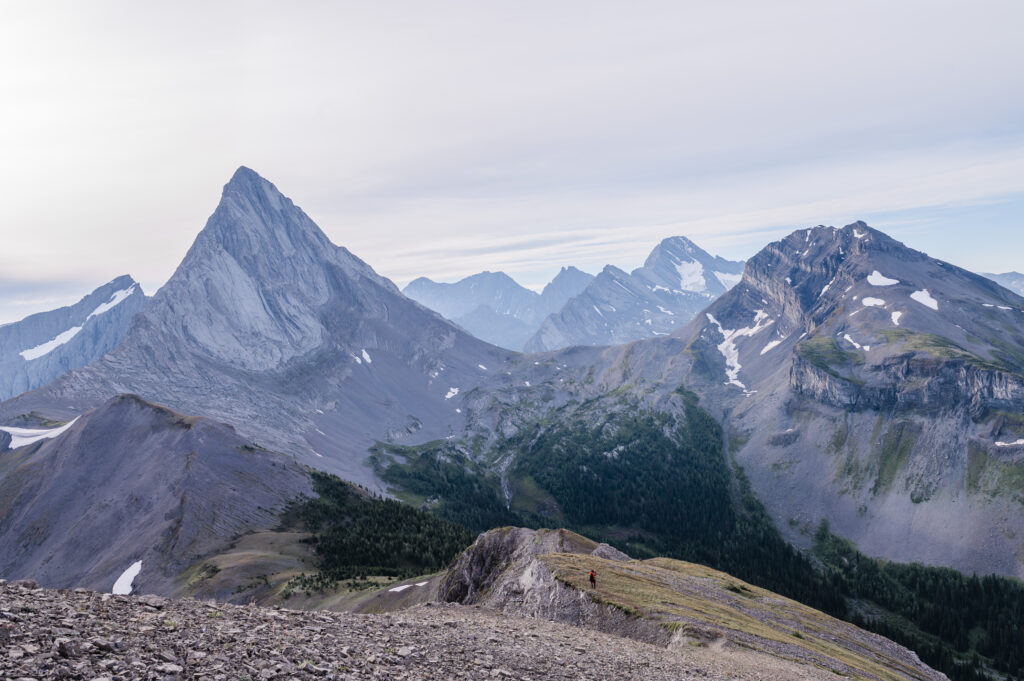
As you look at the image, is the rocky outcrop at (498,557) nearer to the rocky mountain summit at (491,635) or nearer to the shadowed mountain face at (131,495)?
the rocky mountain summit at (491,635)

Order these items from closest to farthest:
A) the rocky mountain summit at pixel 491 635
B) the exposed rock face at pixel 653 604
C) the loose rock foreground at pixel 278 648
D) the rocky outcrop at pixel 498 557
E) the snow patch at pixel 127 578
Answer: the loose rock foreground at pixel 278 648 → the rocky mountain summit at pixel 491 635 → the exposed rock face at pixel 653 604 → the rocky outcrop at pixel 498 557 → the snow patch at pixel 127 578

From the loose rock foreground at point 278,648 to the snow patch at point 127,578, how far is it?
11976 cm

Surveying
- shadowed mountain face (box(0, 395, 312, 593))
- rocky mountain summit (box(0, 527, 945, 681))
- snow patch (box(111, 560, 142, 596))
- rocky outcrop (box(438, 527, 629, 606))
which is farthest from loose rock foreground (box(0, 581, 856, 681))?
snow patch (box(111, 560, 142, 596))

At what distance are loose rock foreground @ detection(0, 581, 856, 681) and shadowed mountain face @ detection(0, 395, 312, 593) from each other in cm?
11828

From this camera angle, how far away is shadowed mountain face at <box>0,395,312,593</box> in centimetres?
→ 13425

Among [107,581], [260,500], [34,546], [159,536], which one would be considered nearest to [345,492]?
[260,500]

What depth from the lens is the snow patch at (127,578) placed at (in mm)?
118256

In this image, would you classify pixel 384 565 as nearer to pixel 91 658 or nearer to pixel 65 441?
pixel 91 658

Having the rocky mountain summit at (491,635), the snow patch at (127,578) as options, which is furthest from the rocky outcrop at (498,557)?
the snow patch at (127,578)

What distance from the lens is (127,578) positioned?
405 ft

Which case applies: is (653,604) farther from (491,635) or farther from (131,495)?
(131,495)

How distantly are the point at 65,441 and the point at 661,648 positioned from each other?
8435 inches

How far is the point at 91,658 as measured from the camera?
15.0 metres

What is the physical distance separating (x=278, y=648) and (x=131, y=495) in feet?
575
